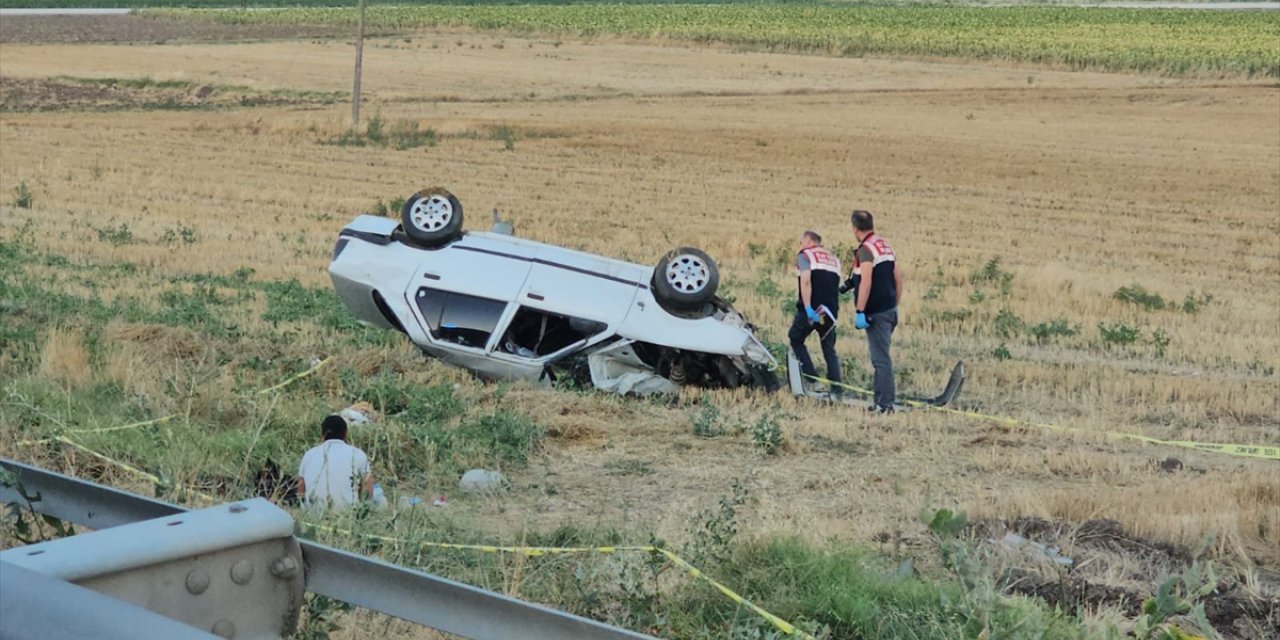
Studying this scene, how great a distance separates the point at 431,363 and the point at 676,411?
203 cm

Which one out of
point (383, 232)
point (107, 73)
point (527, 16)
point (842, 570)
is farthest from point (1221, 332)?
point (527, 16)

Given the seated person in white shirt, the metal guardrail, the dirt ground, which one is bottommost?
the dirt ground

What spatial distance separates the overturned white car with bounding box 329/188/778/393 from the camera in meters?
12.1

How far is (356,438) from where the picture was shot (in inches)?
354

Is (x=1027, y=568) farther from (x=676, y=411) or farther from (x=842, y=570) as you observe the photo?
(x=676, y=411)

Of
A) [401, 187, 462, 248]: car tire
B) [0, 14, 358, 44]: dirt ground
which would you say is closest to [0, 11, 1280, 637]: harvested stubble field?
[401, 187, 462, 248]: car tire

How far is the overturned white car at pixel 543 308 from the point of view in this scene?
12102 millimetres

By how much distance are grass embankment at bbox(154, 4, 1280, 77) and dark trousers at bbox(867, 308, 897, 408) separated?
4894 centimetres

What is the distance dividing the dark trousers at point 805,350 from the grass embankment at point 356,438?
113 inches

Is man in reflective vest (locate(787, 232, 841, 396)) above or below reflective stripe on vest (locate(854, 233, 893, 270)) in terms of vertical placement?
below

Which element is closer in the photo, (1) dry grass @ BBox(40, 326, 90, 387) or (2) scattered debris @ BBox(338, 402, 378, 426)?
(2) scattered debris @ BBox(338, 402, 378, 426)

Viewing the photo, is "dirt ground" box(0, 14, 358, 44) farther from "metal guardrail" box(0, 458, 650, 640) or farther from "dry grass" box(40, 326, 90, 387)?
"metal guardrail" box(0, 458, 650, 640)

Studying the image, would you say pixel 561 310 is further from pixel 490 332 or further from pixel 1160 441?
pixel 1160 441

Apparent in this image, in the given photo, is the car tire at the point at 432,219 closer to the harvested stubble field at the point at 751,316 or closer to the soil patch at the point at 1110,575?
the harvested stubble field at the point at 751,316
